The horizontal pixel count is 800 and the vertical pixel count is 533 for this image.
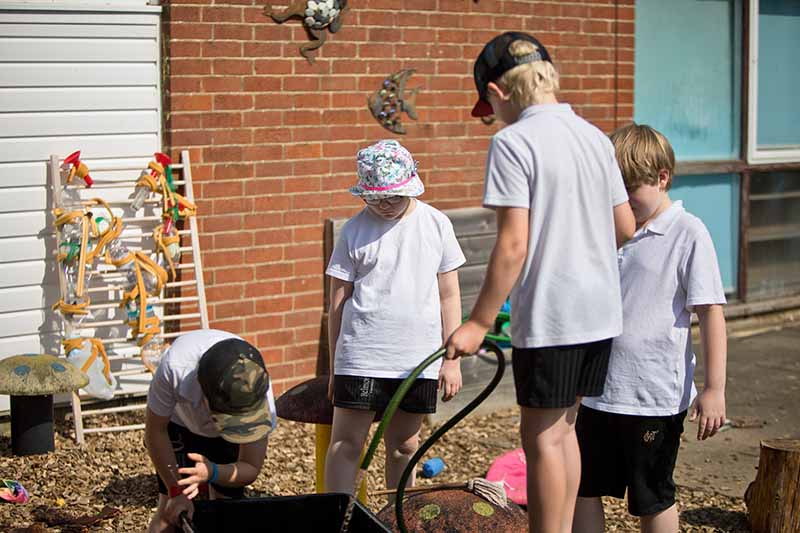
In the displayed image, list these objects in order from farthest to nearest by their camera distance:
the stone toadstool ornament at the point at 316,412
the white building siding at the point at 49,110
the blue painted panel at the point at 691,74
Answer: the blue painted panel at the point at 691,74
the white building siding at the point at 49,110
the stone toadstool ornament at the point at 316,412

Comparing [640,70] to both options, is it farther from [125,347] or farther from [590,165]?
[590,165]

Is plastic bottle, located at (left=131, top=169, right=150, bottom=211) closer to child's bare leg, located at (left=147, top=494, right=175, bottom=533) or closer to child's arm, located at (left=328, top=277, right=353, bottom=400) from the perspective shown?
child's arm, located at (left=328, top=277, right=353, bottom=400)

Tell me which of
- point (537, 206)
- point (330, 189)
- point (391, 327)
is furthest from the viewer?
point (330, 189)

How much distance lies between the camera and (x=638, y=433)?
3.69 meters

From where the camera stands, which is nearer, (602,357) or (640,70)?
(602,357)

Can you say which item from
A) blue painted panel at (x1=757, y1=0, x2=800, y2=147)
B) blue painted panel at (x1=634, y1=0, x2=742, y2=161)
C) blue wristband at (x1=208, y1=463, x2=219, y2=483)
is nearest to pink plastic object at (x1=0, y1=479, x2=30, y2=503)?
blue wristband at (x1=208, y1=463, x2=219, y2=483)

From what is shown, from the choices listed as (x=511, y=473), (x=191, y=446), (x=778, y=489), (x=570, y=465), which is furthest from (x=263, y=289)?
(x=570, y=465)

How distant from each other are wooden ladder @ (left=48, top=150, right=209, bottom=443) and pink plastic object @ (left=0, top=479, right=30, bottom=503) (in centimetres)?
88

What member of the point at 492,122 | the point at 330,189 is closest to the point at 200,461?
the point at 330,189

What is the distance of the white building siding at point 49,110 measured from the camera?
5.96 m

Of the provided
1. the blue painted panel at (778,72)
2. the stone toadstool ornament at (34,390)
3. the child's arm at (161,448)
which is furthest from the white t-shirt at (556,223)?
the blue painted panel at (778,72)

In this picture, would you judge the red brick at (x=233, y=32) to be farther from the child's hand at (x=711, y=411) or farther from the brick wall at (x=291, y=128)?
the child's hand at (x=711, y=411)

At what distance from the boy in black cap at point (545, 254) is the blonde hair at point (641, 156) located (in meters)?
0.42

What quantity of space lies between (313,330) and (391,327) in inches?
106
